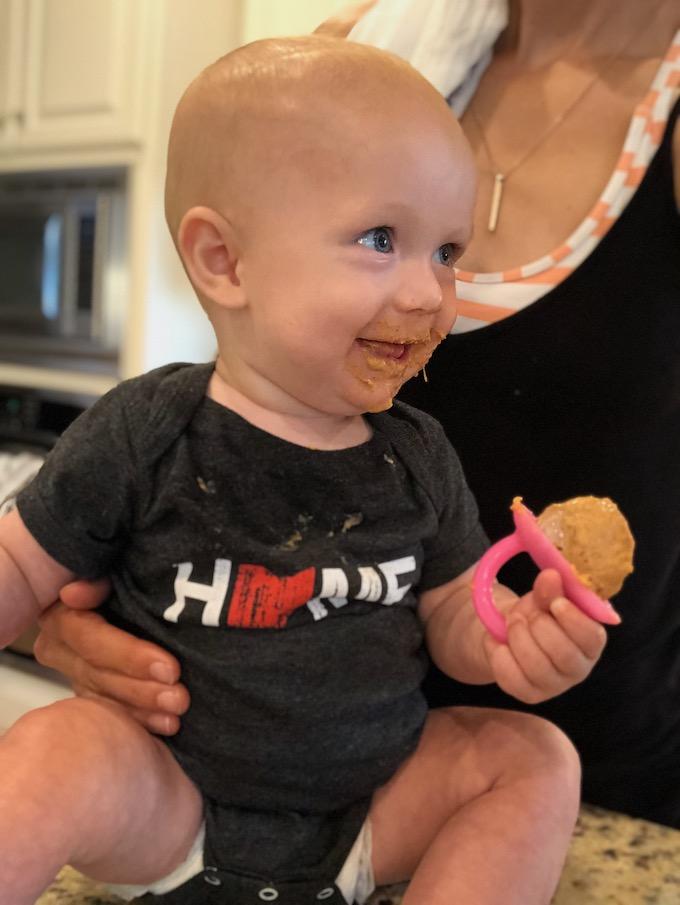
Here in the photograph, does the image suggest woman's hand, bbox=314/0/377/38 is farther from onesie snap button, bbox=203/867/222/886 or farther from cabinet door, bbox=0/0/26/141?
cabinet door, bbox=0/0/26/141

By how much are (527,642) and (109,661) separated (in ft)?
0.94

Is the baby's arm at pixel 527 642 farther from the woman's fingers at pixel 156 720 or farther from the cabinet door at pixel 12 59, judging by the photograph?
the cabinet door at pixel 12 59

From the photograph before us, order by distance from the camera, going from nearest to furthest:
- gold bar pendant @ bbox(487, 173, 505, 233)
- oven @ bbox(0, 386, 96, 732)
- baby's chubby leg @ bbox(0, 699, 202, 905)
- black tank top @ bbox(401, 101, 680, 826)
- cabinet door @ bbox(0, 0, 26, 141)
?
baby's chubby leg @ bbox(0, 699, 202, 905) < black tank top @ bbox(401, 101, 680, 826) < gold bar pendant @ bbox(487, 173, 505, 233) < oven @ bbox(0, 386, 96, 732) < cabinet door @ bbox(0, 0, 26, 141)

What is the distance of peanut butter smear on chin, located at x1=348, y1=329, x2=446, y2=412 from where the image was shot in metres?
0.52

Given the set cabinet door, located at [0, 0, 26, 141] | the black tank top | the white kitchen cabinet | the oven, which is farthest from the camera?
cabinet door, located at [0, 0, 26, 141]

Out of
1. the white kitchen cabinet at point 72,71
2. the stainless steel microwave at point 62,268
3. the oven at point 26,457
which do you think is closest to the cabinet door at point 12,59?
the white kitchen cabinet at point 72,71

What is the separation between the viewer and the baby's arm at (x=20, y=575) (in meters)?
0.56

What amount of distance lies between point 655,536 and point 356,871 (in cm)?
39

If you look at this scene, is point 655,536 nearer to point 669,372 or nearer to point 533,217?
point 669,372

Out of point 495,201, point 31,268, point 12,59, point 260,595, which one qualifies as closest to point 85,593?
point 260,595

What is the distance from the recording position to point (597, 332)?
0.74 metres

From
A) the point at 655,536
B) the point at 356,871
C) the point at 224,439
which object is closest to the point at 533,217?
the point at 655,536

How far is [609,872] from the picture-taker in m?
0.61

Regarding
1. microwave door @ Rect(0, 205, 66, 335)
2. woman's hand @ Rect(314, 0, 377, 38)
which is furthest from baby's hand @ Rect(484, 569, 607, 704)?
microwave door @ Rect(0, 205, 66, 335)
